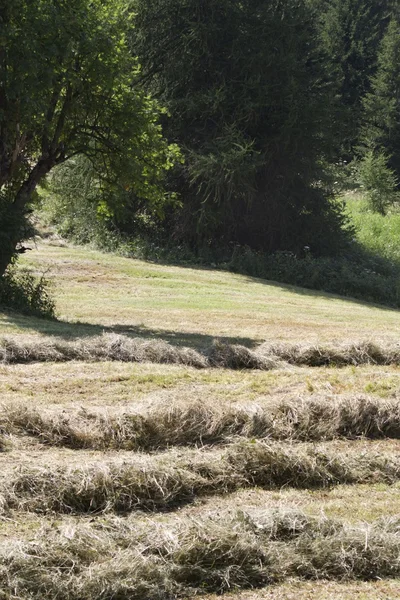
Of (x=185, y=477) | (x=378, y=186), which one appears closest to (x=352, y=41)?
(x=378, y=186)

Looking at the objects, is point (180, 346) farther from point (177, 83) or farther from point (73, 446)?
point (177, 83)

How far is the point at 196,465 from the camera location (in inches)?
320

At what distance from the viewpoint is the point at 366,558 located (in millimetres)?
6430

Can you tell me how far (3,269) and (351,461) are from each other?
10.3 meters

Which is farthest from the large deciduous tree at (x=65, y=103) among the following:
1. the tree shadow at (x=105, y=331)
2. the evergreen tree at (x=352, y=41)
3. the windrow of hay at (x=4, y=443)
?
the evergreen tree at (x=352, y=41)

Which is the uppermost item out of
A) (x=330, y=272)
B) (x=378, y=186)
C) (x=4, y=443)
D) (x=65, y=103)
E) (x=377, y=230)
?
(x=378, y=186)

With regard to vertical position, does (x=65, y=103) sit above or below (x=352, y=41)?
below

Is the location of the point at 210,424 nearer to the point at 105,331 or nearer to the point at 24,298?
the point at 105,331

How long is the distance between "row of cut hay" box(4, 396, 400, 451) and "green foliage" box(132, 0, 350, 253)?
22.1m

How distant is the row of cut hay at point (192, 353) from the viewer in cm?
1241

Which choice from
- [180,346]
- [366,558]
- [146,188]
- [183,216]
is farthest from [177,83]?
[366,558]

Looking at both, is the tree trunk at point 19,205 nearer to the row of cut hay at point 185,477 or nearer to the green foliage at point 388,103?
the row of cut hay at point 185,477

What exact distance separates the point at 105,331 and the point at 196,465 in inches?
298

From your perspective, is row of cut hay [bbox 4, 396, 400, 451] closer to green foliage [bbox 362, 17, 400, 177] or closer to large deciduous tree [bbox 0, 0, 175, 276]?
large deciduous tree [bbox 0, 0, 175, 276]
